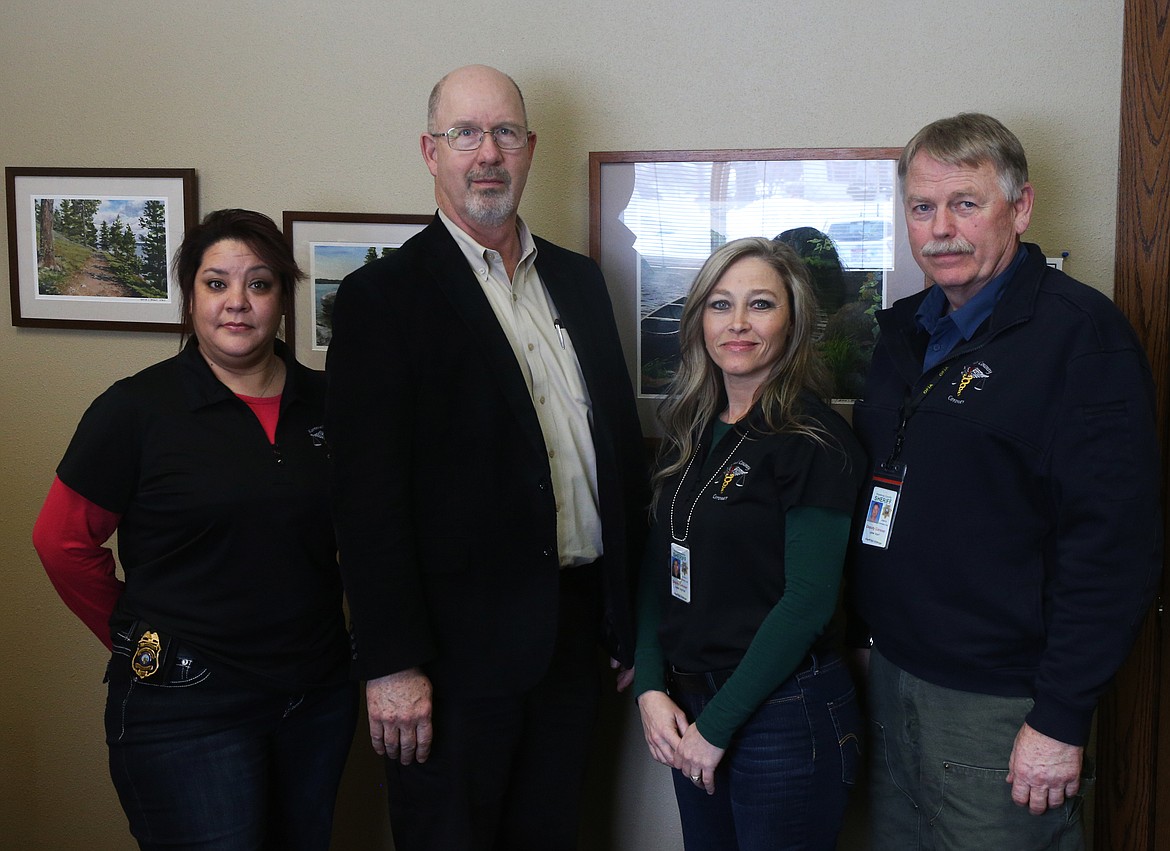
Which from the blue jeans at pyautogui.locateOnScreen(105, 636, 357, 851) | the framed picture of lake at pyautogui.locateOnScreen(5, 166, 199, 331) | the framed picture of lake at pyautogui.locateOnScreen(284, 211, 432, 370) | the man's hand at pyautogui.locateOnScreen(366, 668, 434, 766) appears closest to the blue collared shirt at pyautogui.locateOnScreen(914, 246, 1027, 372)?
the man's hand at pyautogui.locateOnScreen(366, 668, 434, 766)

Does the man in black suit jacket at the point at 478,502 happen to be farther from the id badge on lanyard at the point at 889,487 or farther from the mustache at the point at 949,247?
the mustache at the point at 949,247

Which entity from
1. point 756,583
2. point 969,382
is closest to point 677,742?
point 756,583

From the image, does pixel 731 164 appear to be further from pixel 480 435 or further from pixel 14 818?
pixel 14 818

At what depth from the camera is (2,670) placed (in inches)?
99.6

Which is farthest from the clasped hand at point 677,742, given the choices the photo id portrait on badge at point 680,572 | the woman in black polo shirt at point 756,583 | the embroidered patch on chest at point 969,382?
the embroidered patch on chest at point 969,382

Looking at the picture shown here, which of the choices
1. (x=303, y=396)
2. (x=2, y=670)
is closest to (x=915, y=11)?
(x=303, y=396)

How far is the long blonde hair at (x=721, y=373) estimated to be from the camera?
171 cm

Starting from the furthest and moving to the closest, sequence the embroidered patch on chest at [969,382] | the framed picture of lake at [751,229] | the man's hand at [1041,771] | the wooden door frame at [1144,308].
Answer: the framed picture of lake at [751,229], the wooden door frame at [1144,308], the embroidered patch on chest at [969,382], the man's hand at [1041,771]

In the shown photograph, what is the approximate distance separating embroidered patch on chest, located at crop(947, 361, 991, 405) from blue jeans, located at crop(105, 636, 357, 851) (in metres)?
1.41

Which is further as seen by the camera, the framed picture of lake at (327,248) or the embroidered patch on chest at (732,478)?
the framed picture of lake at (327,248)

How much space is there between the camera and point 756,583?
1641 mm

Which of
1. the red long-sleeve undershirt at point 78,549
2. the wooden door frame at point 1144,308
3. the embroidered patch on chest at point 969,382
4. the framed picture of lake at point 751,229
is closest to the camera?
the embroidered patch on chest at point 969,382

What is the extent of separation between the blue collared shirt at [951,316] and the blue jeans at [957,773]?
614mm

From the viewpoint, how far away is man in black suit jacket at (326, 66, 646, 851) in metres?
1.65
